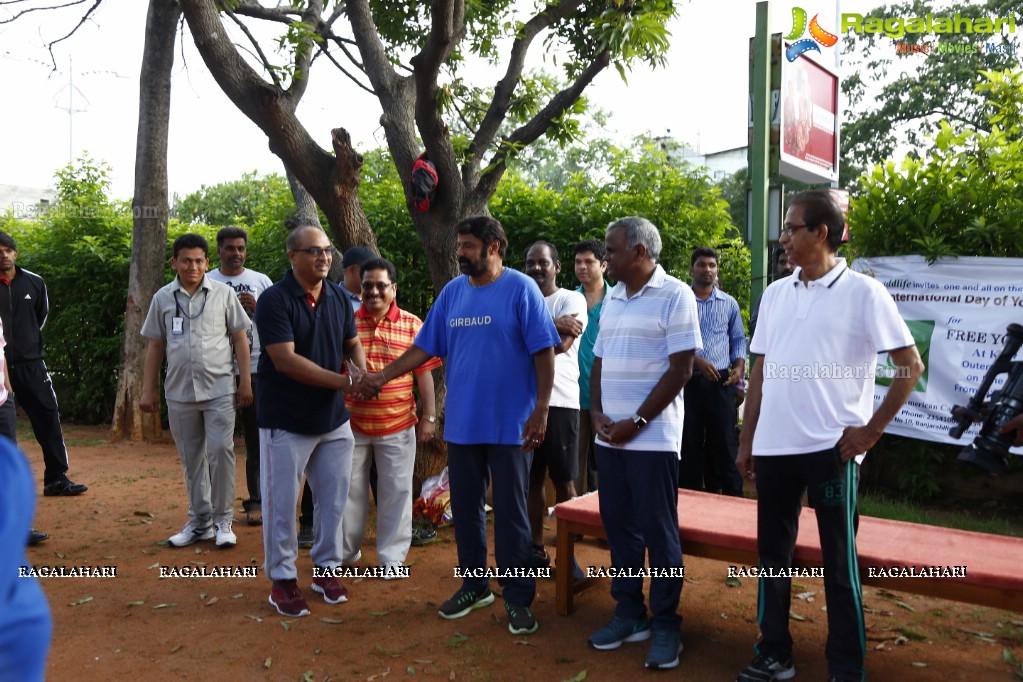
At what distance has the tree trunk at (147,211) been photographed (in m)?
11.0

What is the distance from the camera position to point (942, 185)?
Answer: 6879 millimetres

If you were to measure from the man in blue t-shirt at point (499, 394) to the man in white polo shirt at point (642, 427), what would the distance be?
36cm

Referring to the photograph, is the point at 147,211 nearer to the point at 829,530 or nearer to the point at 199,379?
the point at 199,379

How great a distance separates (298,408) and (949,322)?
16.2 feet

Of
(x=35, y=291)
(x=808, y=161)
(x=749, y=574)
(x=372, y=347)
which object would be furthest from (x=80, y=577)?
(x=808, y=161)

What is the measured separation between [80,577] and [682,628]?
3.69m

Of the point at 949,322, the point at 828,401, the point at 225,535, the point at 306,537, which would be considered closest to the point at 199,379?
the point at 225,535

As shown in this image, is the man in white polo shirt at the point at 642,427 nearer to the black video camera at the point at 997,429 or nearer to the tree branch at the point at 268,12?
the black video camera at the point at 997,429

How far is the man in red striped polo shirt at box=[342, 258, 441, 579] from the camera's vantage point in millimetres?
5293

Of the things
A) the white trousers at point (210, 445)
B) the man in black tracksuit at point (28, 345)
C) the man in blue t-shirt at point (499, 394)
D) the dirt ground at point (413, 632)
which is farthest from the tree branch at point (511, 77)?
the man in black tracksuit at point (28, 345)

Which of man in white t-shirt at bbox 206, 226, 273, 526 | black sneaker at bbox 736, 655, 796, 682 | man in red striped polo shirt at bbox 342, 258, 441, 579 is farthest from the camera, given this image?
man in white t-shirt at bbox 206, 226, 273, 526

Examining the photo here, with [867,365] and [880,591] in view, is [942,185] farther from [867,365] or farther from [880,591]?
[867,365]

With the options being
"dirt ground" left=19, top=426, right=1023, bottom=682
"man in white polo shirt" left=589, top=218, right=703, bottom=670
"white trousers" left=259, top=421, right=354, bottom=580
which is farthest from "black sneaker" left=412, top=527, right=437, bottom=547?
"man in white polo shirt" left=589, top=218, right=703, bottom=670

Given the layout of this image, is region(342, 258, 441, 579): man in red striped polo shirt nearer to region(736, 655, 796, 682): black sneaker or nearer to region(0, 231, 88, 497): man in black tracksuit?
region(736, 655, 796, 682): black sneaker
